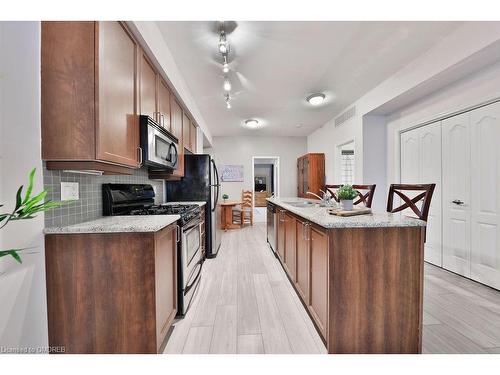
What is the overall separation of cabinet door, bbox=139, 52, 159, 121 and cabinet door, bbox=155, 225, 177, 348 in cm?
104

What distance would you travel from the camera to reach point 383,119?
12.9ft

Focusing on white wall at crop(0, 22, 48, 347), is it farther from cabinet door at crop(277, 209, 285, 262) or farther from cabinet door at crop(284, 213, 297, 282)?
cabinet door at crop(277, 209, 285, 262)

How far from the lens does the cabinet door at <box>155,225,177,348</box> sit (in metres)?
1.38

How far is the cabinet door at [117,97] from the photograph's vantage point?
52.0 inches

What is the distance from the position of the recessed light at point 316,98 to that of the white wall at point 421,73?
2.41 feet

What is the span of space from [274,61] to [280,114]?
206 cm

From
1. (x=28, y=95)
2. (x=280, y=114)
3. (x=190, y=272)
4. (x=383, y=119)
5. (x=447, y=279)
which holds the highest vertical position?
(x=280, y=114)

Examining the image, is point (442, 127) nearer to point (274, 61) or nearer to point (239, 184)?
point (274, 61)

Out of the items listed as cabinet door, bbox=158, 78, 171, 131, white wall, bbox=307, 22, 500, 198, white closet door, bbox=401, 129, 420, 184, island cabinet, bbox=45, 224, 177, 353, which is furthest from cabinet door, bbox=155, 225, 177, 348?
white closet door, bbox=401, 129, 420, 184

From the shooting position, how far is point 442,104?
286cm

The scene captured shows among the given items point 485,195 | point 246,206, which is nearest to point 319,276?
point 485,195

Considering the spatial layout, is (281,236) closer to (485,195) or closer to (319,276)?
(319,276)

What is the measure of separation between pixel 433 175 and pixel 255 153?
175 inches
